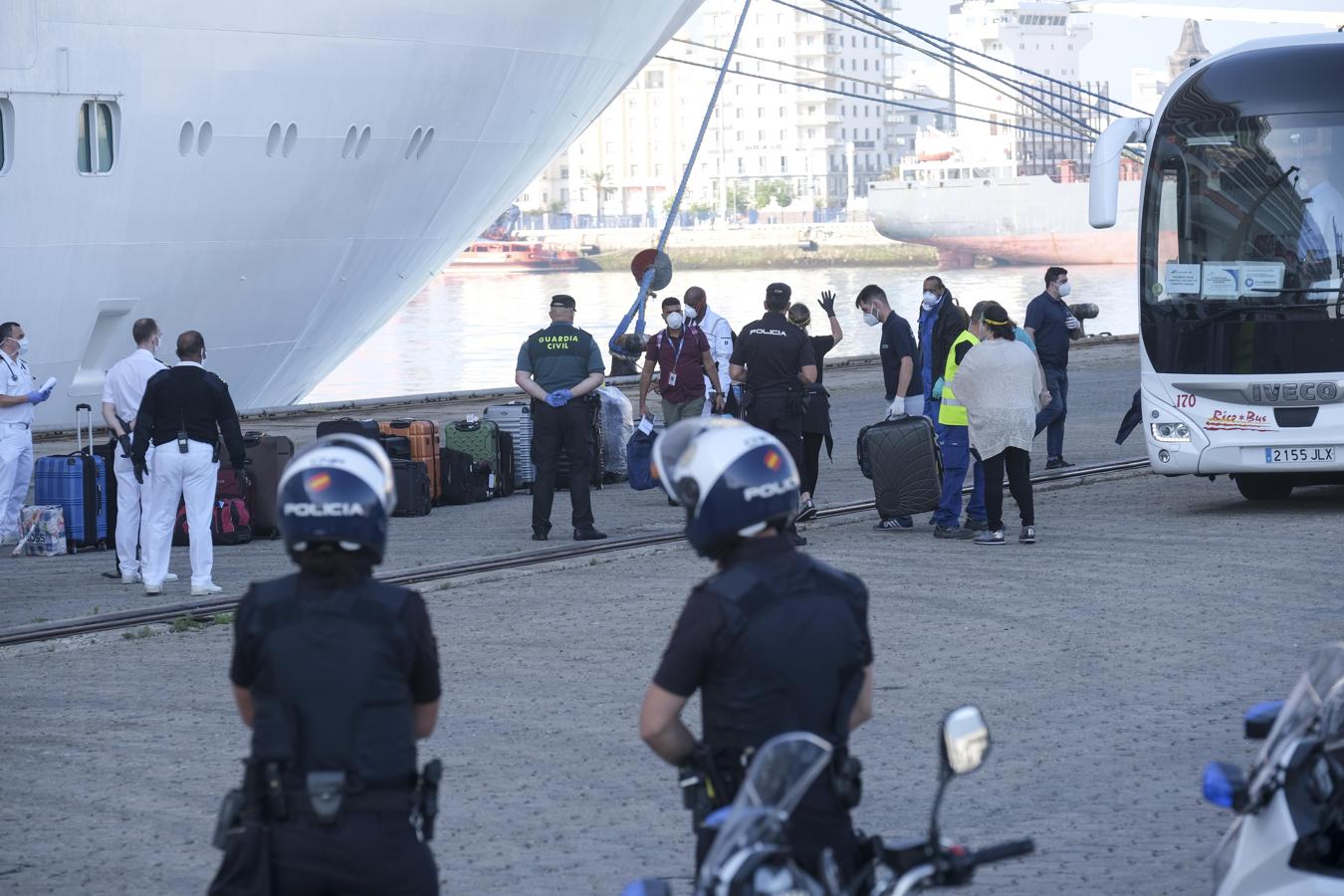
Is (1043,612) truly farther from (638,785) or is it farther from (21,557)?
(21,557)

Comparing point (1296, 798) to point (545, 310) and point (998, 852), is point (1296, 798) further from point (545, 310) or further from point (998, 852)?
point (545, 310)

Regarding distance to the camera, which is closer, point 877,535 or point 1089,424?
point 877,535

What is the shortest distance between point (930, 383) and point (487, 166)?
9.75 meters

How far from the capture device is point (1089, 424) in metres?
21.3

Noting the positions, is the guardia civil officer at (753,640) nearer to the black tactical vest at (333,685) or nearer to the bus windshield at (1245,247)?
the black tactical vest at (333,685)

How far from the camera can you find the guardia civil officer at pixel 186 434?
11.2 metres

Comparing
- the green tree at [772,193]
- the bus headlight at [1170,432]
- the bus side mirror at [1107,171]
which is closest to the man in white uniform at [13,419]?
the bus side mirror at [1107,171]

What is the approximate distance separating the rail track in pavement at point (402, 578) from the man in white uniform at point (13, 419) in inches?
129

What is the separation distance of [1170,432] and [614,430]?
511 cm

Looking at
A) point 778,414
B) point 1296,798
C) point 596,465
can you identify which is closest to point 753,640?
point 1296,798

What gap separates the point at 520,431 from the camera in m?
17.2

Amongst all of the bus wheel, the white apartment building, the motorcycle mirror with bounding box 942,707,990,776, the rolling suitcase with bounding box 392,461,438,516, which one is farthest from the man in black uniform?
the white apartment building

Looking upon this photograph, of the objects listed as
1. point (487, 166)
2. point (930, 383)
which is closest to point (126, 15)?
point (487, 166)

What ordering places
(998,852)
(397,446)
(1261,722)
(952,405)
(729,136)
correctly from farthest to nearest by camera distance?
(729,136), (397,446), (952,405), (1261,722), (998,852)
